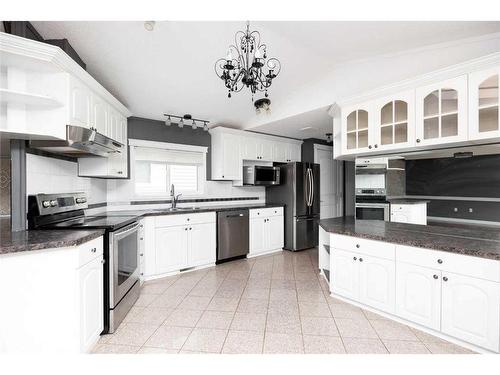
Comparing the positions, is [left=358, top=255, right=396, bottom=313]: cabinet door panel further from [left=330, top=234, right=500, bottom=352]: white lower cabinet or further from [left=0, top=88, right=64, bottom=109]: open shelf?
[left=0, top=88, right=64, bottom=109]: open shelf

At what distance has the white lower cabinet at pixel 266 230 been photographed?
14.0ft

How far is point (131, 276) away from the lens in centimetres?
252

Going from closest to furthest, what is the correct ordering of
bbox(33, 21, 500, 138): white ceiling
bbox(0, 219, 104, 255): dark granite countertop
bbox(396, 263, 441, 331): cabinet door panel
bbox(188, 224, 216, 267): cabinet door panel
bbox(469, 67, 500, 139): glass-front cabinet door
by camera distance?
bbox(0, 219, 104, 255): dark granite countertop → bbox(396, 263, 441, 331): cabinet door panel → bbox(469, 67, 500, 139): glass-front cabinet door → bbox(33, 21, 500, 138): white ceiling → bbox(188, 224, 216, 267): cabinet door panel

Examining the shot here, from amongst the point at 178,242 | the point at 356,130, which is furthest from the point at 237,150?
the point at 356,130

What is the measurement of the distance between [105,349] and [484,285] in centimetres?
274

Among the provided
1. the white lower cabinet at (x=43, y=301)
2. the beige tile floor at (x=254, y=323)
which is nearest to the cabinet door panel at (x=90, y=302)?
the white lower cabinet at (x=43, y=301)

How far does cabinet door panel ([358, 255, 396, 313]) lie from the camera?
7.07 feet

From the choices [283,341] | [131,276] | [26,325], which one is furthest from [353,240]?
[26,325]

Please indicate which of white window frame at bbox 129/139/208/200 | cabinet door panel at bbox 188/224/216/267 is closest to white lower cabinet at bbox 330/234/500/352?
cabinet door panel at bbox 188/224/216/267

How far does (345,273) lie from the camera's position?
251 centimetres

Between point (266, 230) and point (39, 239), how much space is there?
3.32 meters

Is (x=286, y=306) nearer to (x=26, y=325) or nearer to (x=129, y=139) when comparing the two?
(x=26, y=325)

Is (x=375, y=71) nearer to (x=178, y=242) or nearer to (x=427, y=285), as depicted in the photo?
(x=427, y=285)

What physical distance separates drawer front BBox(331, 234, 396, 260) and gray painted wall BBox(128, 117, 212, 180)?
2.66m
